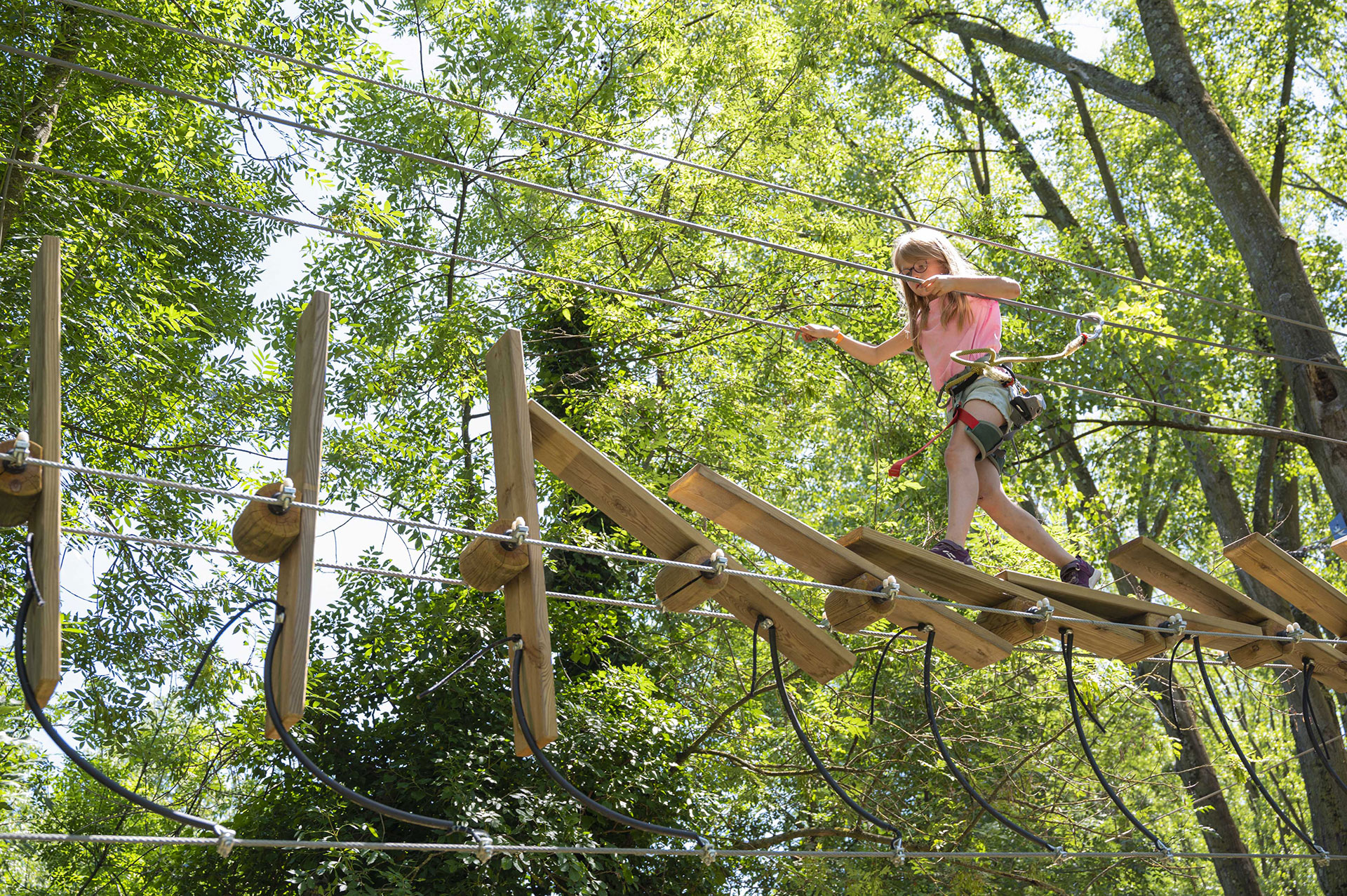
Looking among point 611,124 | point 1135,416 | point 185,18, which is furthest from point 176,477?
point 1135,416

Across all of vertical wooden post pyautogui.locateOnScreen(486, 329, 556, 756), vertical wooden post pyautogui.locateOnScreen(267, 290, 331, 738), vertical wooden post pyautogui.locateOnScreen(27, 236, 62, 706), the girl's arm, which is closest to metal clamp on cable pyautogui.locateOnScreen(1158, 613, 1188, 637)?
the girl's arm

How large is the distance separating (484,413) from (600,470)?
5868 millimetres

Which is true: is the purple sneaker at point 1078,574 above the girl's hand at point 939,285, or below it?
below

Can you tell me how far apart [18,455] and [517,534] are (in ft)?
3.35

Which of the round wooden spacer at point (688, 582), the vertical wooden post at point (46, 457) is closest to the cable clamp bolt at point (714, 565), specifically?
the round wooden spacer at point (688, 582)

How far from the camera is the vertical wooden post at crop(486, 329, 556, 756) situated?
266 cm

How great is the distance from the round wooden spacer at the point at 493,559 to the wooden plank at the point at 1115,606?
Result: 154 centimetres

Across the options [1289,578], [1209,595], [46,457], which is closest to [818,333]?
[1209,595]

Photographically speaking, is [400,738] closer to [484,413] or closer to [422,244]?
[484,413]

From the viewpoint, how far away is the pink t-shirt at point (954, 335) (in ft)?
12.3

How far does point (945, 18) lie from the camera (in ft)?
35.0

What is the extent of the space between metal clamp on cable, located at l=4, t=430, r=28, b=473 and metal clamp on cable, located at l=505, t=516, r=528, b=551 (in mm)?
997

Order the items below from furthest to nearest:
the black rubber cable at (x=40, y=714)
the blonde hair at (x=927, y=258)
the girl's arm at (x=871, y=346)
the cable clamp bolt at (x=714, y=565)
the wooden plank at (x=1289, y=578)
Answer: the wooden plank at (x=1289, y=578)
the girl's arm at (x=871, y=346)
the blonde hair at (x=927, y=258)
the cable clamp bolt at (x=714, y=565)
the black rubber cable at (x=40, y=714)

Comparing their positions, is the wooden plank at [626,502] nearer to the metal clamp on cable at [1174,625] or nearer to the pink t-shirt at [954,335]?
the pink t-shirt at [954,335]
